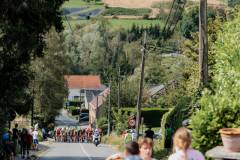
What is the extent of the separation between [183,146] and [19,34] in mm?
17125

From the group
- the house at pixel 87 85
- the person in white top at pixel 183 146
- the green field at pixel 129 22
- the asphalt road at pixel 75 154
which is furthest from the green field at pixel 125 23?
the person in white top at pixel 183 146

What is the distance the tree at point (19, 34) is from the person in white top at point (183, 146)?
55.4 ft

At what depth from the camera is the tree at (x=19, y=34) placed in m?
26.4

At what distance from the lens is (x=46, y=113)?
74.4 m

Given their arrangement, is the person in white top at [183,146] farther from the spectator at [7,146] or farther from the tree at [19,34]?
the spectator at [7,146]

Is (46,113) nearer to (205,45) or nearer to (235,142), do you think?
(205,45)

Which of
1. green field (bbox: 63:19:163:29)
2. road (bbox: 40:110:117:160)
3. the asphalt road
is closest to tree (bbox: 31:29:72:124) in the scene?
road (bbox: 40:110:117:160)

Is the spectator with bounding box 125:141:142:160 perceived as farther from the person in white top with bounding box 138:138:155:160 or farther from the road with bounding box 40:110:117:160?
the road with bounding box 40:110:117:160

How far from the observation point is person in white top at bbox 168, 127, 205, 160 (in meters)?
10.1

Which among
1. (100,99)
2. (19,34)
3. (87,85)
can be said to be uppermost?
(19,34)

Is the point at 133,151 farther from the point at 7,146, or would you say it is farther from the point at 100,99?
the point at 100,99

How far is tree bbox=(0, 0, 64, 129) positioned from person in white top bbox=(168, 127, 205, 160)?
16887 mm

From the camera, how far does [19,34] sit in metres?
26.3

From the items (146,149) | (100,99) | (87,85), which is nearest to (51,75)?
(100,99)
